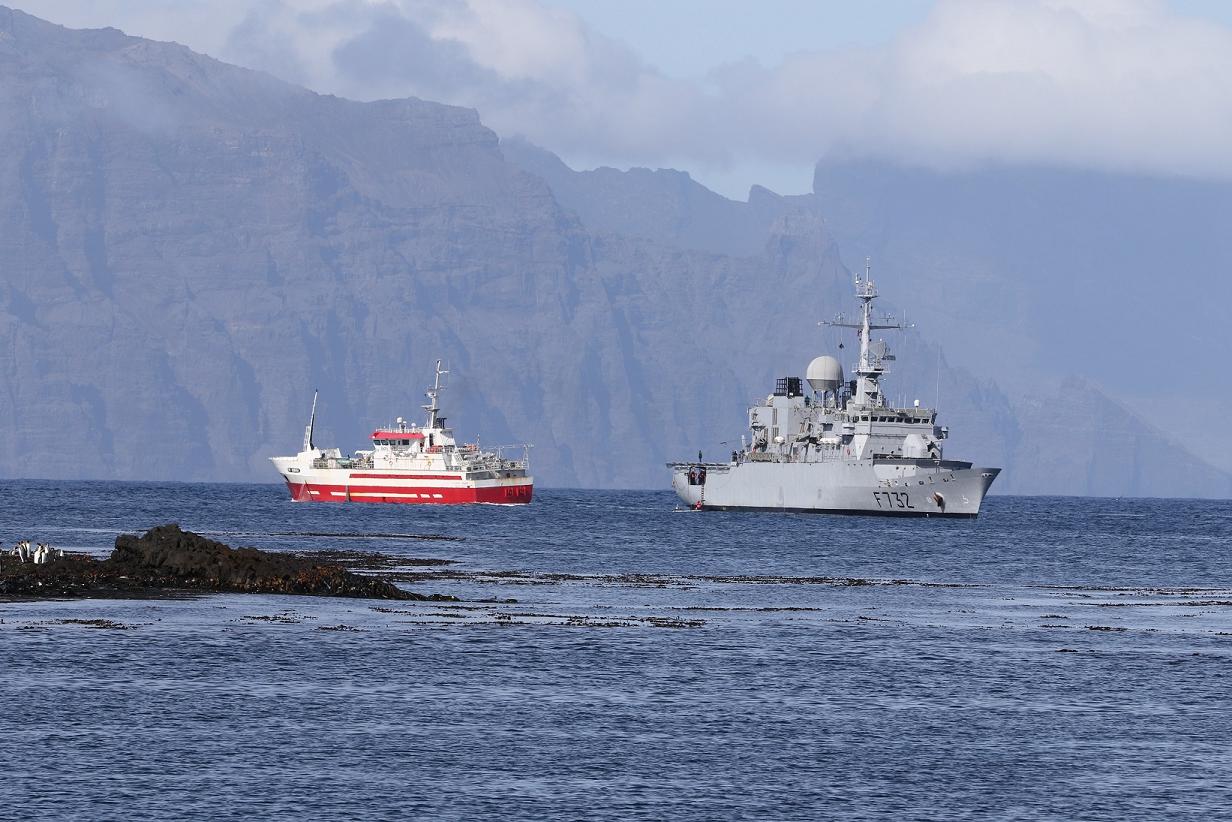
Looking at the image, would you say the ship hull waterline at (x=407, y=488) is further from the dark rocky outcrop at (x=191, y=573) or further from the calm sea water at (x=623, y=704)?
the dark rocky outcrop at (x=191, y=573)

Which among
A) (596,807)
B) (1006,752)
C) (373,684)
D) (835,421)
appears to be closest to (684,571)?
(373,684)

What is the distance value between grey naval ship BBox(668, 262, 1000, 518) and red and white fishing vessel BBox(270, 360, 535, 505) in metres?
28.0

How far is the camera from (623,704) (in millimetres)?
40500

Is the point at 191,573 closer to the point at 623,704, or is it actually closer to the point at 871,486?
the point at 623,704

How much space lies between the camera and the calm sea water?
102ft

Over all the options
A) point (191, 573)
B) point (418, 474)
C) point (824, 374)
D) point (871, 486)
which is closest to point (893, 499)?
point (871, 486)

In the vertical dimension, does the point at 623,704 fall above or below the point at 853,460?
below

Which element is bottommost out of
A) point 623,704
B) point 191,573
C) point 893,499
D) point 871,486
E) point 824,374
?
point 623,704

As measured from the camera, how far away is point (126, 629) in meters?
50.3

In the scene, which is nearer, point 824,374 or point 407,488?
Result: point 824,374

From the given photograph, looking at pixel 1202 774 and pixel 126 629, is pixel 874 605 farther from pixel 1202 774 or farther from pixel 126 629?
pixel 1202 774

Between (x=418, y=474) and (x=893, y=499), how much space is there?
54.0 metres

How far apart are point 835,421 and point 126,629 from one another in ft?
347

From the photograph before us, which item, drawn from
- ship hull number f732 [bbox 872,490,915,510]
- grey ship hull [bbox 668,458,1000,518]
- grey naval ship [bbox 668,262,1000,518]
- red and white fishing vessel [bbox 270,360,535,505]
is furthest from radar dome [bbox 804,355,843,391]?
red and white fishing vessel [bbox 270,360,535,505]
